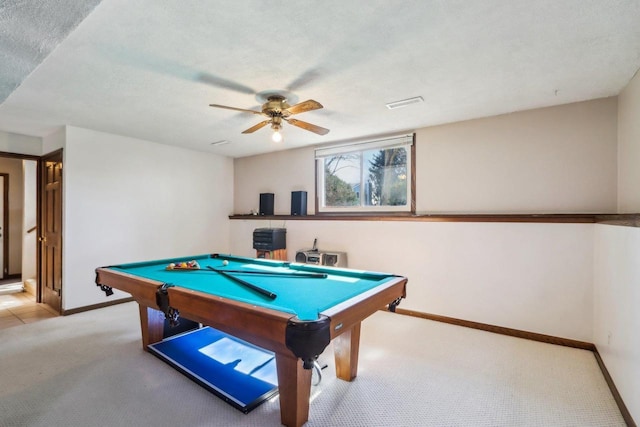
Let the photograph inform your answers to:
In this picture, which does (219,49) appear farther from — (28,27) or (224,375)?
(224,375)

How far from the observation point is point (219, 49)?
2.01 m

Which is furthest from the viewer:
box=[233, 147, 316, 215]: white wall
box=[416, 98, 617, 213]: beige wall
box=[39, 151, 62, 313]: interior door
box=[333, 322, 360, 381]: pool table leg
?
box=[233, 147, 316, 215]: white wall

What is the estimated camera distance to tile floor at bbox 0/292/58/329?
11.7 ft

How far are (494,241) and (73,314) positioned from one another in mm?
4869

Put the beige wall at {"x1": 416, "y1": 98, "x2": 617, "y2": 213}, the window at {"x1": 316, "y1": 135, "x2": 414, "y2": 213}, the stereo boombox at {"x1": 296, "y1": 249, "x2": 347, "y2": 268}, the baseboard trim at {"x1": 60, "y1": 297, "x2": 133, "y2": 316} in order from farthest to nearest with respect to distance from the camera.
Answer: the stereo boombox at {"x1": 296, "y1": 249, "x2": 347, "y2": 268}, the window at {"x1": 316, "y1": 135, "x2": 414, "y2": 213}, the baseboard trim at {"x1": 60, "y1": 297, "x2": 133, "y2": 316}, the beige wall at {"x1": 416, "y1": 98, "x2": 617, "y2": 213}

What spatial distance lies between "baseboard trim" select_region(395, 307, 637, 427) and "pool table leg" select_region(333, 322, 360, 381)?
5.12 ft

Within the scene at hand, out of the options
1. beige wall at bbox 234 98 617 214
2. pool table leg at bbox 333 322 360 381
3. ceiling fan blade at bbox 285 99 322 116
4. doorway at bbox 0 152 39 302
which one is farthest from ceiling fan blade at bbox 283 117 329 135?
doorway at bbox 0 152 39 302

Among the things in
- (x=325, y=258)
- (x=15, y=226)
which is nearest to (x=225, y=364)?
(x=325, y=258)

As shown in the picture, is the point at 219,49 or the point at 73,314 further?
the point at 73,314

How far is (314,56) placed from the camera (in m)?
2.10

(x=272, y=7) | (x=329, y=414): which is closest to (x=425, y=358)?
(x=329, y=414)

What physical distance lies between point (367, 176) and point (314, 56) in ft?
7.87

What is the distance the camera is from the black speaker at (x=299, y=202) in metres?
4.70

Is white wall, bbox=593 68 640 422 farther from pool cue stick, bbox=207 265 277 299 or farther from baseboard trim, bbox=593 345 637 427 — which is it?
pool cue stick, bbox=207 265 277 299
